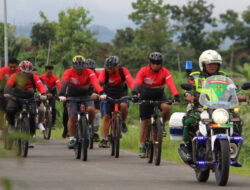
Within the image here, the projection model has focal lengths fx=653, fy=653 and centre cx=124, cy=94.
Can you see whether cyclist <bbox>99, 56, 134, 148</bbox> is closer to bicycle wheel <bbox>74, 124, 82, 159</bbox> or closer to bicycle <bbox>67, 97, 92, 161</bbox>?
bicycle <bbox>67, 97, 92, 161</bbox>

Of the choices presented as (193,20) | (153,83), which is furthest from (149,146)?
(193,20)

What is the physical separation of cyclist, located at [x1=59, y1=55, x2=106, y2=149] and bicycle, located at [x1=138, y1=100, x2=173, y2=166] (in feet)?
5.09

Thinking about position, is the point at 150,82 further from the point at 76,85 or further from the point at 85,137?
the point at 76,85

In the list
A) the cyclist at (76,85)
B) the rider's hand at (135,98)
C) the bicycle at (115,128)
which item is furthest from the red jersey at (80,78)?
the rider's hand at (135,98)

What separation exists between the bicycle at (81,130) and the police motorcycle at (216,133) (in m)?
3.38

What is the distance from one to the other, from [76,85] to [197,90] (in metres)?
4.84

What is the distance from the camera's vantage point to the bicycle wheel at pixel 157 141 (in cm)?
1102

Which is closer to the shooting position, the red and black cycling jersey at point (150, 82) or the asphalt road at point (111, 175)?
the asphalt road at point (111, 175)

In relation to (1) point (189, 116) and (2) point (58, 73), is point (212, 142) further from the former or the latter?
(2) point (58, 73)

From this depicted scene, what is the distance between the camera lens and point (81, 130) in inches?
464

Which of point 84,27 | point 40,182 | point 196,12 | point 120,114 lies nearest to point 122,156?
point 120,114

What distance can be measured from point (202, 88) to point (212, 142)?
95 centimetres

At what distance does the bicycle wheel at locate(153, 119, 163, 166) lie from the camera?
11.0m

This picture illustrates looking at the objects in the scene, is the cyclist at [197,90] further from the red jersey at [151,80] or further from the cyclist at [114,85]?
the cyclist at [114,85]
